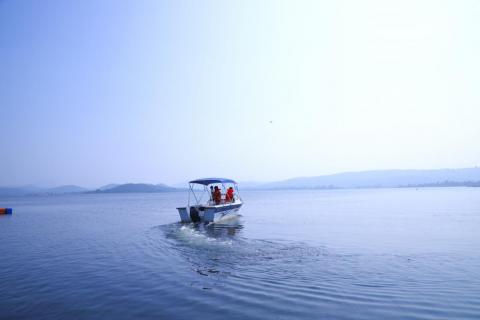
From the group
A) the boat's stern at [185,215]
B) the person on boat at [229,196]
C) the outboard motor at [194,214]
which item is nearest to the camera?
the outboard motor at [194,214]

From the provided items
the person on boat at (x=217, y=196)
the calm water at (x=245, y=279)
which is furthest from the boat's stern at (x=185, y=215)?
the calm water at (x=245, y=279)

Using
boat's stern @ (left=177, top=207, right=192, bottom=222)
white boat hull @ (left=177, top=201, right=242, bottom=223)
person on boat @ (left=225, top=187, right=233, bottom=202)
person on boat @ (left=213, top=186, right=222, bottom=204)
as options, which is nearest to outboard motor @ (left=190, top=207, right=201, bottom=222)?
white boat hull @ (left=177, top=201, right=242, bottom=223)

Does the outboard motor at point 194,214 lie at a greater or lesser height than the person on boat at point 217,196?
lesser

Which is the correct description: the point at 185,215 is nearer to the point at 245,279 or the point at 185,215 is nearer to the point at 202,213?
the point at 202,213

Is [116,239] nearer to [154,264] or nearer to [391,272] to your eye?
[154,264]

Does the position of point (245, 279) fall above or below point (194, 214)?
below

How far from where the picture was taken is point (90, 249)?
64.3ft

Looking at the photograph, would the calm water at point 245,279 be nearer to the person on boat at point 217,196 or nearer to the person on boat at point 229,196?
the person on boat at point 217,196

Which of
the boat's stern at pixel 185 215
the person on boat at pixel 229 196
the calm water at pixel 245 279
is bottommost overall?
the calm water at pixel 245 279

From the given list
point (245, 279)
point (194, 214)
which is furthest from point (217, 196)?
point (245, 279)

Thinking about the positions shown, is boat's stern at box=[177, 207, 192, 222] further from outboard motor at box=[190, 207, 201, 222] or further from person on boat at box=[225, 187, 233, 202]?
person on boat at box=[225, 187, 233, 202]

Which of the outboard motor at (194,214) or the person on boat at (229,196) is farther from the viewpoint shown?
the person on boat at (229,196)

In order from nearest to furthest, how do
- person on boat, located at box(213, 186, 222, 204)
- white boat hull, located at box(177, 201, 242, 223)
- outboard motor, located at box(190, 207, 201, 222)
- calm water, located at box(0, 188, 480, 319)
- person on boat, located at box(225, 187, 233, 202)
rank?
1. calm water, located at box(0, 188, 480, 319)
2. white boat hull, located at box(177, 201, 242, 223)
3. outboard motor, located at box(190, 207, 201, 222)
4. person on boat, located at box(213, 186, 222, 204)
5. person on boat, located at box(225, 187, 233, 202)

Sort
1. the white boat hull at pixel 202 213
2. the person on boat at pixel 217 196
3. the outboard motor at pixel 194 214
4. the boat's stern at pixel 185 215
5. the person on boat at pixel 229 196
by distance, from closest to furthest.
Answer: the white boat hull at pixel 202 213, the outboard motor at pixel 194 214, the boat's stern at pixel 185 215, the person on boat at pixel 217 196, the person on boat at pixel 229 196
